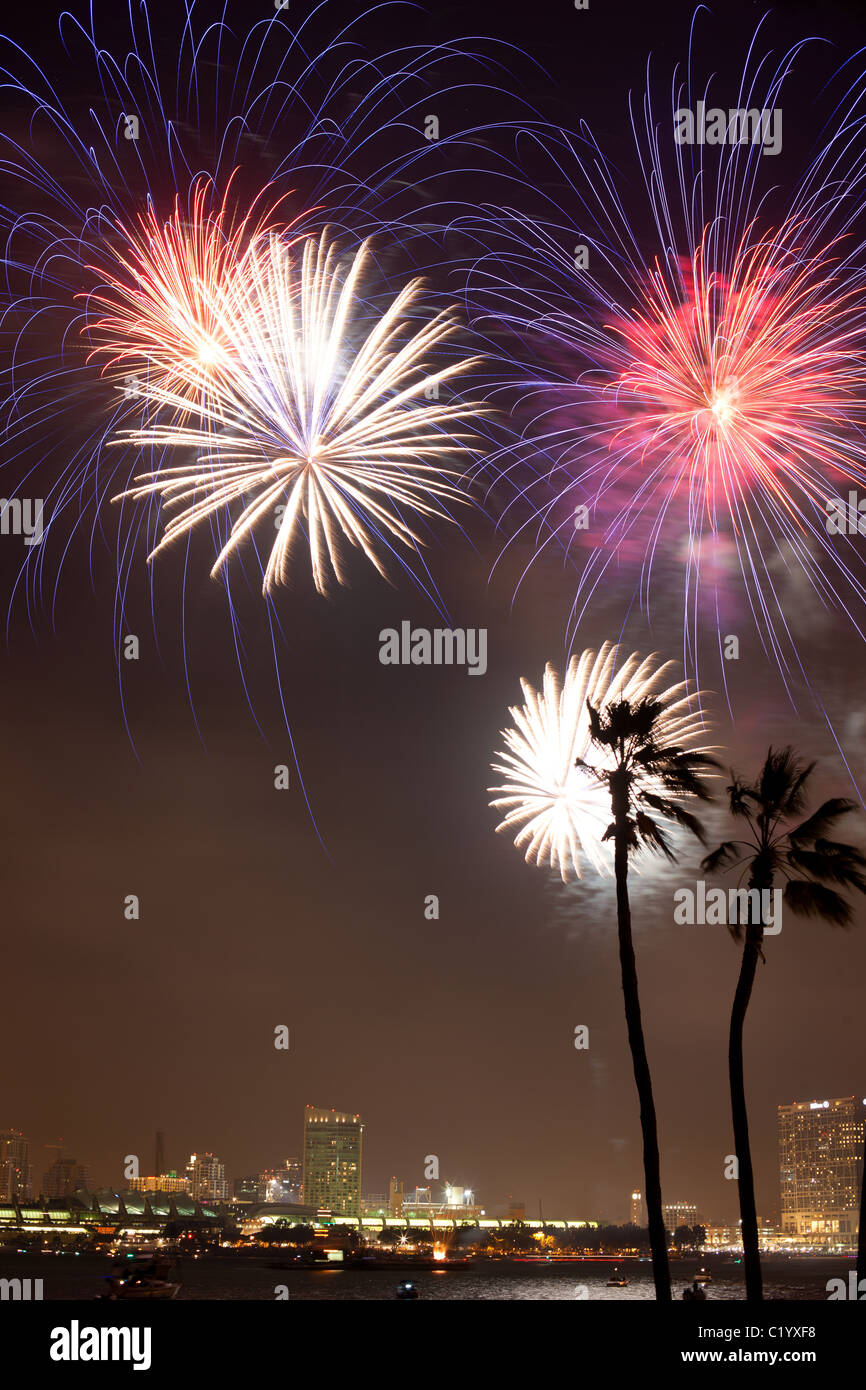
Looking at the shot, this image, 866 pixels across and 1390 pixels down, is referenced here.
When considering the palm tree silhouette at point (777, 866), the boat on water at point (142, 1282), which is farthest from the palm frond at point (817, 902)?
the boat on water at point (142, 1282)

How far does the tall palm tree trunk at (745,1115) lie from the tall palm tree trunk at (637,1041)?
210 cm

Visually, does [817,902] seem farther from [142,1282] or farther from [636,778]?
[142,1282]

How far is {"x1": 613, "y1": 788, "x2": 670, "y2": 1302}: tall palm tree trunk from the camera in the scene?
3591 centimetres

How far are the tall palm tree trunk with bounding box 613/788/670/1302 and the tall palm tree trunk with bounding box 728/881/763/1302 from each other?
2.10 m

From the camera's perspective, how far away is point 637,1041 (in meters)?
37.5

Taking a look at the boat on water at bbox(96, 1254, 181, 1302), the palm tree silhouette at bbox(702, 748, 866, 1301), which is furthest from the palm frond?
the boat on water at bbox(96, 1254, 181, 1302)

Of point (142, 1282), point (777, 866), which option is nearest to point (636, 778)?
point (777, 866)

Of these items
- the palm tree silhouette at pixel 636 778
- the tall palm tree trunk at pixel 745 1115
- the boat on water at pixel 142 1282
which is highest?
the palm tree silhouette at pixel 636 778

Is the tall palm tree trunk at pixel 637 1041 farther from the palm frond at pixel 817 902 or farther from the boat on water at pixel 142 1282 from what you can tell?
the boat on water at pixel 142 1282

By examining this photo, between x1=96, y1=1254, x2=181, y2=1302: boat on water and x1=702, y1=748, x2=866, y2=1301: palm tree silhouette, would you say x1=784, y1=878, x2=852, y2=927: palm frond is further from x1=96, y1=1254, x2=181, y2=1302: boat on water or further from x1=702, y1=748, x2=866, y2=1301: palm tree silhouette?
x1=96, y1=1254, x2=181, y2=1302: boat on water

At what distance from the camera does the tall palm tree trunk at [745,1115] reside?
36.4 m
